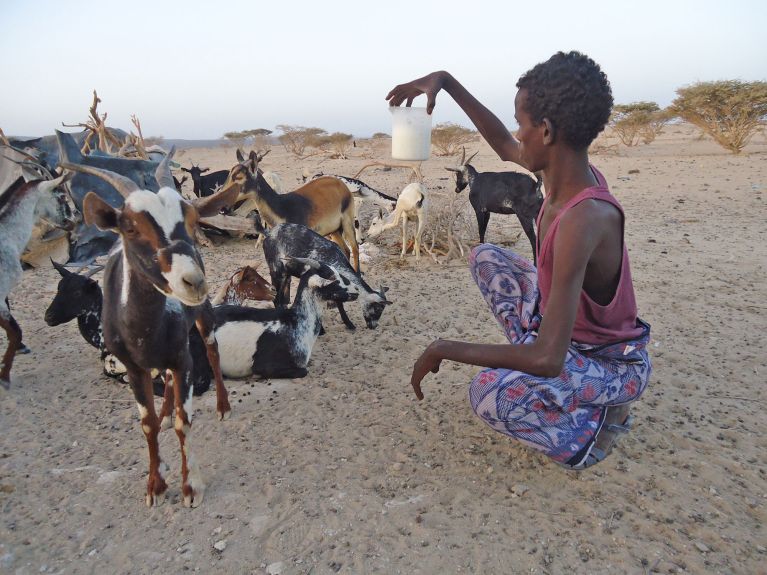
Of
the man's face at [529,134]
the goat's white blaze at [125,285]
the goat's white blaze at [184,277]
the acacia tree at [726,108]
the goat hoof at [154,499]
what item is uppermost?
the acacia tree at [726,108]

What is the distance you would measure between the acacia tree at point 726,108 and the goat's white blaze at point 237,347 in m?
20.3

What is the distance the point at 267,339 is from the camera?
4.10 metres

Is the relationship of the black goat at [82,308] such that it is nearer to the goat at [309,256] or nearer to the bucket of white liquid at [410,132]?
the goat at [309,256]

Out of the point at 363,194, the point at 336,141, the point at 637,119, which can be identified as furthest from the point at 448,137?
the point at 363,194

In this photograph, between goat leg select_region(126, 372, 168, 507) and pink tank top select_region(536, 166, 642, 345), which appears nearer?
pink tank top select_region(536, 166, 642, 345)

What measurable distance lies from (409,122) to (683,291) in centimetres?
341

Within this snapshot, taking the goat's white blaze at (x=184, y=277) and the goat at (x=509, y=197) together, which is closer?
the goat's white blaze at (x=184, y=277)

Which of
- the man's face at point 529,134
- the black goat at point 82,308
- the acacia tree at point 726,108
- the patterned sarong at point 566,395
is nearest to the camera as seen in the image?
the man's face at point 529,134

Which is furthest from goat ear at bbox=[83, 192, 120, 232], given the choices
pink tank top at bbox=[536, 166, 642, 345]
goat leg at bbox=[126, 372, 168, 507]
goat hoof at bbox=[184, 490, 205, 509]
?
pink tank top at bbox=[536, 166, 642, 345]

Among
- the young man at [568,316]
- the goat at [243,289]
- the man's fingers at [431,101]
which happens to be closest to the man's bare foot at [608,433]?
the young man at [568,316]

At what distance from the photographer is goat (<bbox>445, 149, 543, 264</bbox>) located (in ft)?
23.7

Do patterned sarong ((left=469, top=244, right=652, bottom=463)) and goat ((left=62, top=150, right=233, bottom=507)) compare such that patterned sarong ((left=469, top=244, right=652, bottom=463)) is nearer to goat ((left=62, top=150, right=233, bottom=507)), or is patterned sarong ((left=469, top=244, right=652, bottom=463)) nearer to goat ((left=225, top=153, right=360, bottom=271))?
goat ((left=62, top=150, right=233, bottom=507))

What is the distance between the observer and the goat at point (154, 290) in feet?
7.06

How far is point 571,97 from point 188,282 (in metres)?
1.71
